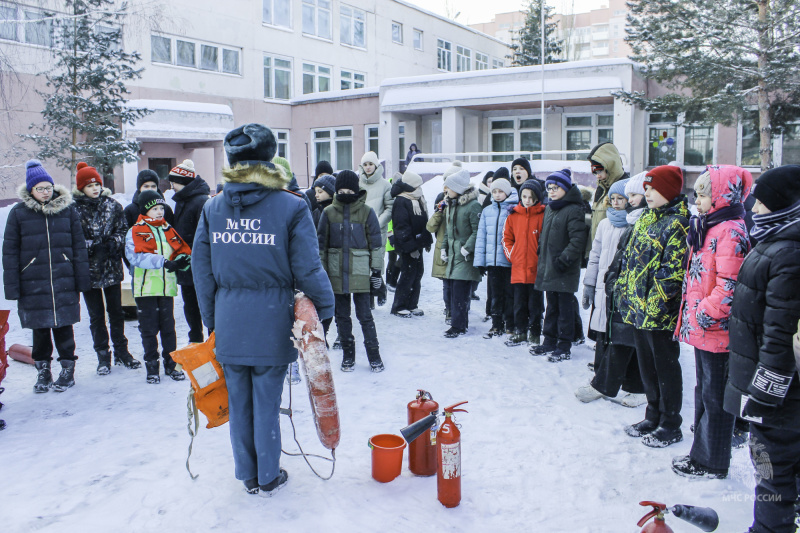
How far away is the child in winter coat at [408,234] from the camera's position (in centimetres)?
832

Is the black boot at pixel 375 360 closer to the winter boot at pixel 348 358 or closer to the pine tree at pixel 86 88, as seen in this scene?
the winter boot at pixel 348 358

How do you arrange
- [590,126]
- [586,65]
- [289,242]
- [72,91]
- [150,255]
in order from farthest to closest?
[590,126], [586,65], [72,91], [150,255], [289,242]

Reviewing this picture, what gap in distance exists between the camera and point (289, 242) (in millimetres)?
3521

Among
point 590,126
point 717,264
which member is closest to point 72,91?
point 717,264

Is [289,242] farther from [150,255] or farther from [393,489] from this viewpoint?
[150,255]

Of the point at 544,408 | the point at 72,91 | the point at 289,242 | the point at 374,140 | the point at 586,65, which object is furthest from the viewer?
the point at 374,140

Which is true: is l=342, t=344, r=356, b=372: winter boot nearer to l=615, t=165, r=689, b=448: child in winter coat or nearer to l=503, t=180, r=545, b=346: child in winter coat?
l=503, t=180, r=545, b=346: child in winter coat

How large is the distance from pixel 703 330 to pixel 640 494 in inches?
40.6

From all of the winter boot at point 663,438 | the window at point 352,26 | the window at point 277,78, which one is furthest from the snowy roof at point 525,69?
the winter boot at point 663,438

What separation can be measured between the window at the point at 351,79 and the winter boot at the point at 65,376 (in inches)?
1132

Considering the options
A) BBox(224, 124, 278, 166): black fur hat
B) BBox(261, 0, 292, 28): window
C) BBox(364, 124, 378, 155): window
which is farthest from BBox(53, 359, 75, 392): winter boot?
BBox(261, 0, 292, 28): window

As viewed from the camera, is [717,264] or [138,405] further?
[138,405]

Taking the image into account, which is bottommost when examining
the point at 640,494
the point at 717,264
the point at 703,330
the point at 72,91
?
the point at 640,494

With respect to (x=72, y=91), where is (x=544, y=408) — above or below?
below
